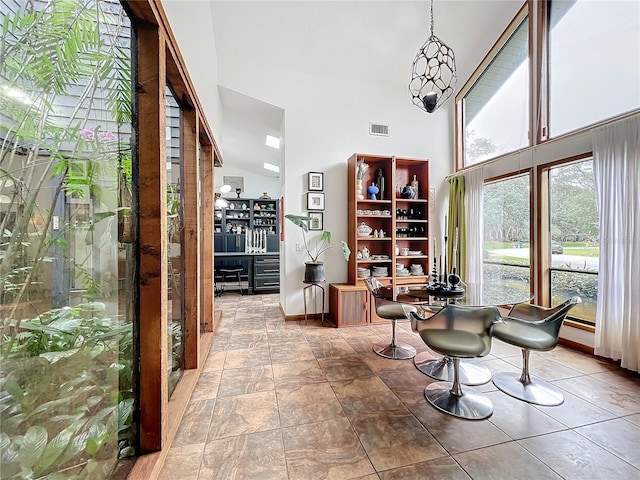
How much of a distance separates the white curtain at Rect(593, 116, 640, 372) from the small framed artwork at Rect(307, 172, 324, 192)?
322 cm

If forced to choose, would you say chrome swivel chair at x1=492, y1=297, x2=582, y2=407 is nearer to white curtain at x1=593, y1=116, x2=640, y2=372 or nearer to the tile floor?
the tile floor

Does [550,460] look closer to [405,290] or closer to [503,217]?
[405,290]

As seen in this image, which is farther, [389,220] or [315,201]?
[389,220]

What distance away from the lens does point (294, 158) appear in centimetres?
427

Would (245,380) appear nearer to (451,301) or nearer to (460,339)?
(460,339)

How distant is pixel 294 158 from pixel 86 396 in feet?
12.2

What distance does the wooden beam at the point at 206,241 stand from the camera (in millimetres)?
3324

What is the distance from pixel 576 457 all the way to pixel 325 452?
1483 mm

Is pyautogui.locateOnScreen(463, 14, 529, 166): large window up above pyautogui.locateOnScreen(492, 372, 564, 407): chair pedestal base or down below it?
above

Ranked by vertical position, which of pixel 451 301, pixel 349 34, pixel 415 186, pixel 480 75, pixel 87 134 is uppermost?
pixel 349 34

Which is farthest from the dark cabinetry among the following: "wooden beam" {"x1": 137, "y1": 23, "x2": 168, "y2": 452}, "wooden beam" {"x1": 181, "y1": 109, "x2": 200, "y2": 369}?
"wooden beam" {"x1": 137, "y1": 23, "x2": 168, "y2": 452}

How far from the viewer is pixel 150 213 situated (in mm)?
1455

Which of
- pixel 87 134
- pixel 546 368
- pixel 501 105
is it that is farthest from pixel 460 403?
pixel 501 105

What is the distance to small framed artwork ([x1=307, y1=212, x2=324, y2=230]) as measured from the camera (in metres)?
4.30
